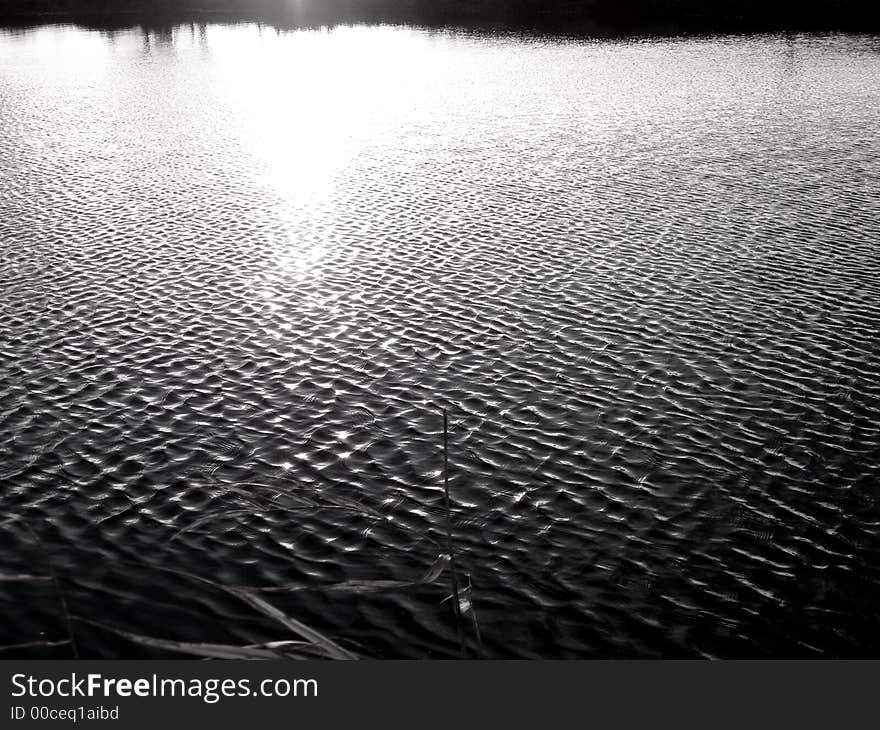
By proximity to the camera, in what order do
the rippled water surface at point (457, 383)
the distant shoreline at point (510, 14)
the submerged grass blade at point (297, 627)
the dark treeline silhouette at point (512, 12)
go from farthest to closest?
the dark treeline silhouette at point (512, 12) → the distant shoreline at point (510, 14) → the rippled water surface at point (457, 383) → the submerged grass blade at point (297, 627)

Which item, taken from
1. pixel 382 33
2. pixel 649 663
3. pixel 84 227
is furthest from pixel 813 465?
pixel 382 33

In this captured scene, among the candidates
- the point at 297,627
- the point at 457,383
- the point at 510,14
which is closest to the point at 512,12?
the point at 510,14

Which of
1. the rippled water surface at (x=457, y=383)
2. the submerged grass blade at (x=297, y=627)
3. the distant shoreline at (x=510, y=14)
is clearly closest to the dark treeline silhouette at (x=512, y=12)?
the distant shoreline at (x=510, y=14)

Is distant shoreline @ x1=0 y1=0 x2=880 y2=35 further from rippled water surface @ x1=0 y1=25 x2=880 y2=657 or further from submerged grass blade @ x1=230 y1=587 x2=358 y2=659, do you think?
submerged grass blade @ x1=230 y1=587 x2=358 y2=659

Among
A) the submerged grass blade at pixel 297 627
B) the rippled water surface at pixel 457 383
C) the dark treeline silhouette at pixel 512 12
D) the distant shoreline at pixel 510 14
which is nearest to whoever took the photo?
the submerged grass blade at pixel 297 627

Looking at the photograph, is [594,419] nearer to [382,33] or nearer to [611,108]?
[611,108]

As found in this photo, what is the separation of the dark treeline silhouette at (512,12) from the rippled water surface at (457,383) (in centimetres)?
9230

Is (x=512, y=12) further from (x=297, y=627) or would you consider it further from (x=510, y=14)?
(x=297, y=627)

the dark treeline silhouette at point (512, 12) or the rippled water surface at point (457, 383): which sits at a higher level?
the dark treeline silhouette at point (512, 12)

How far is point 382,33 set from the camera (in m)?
169

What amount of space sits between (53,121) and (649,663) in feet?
318

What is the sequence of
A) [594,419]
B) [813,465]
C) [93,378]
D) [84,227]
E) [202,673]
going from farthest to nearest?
[84,227], [93,378], [594,419], [813,465], [202,673]

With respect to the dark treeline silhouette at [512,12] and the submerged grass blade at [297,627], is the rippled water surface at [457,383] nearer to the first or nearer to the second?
the submerged grass blade at [297,627]

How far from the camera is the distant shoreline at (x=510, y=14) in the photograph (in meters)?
170
